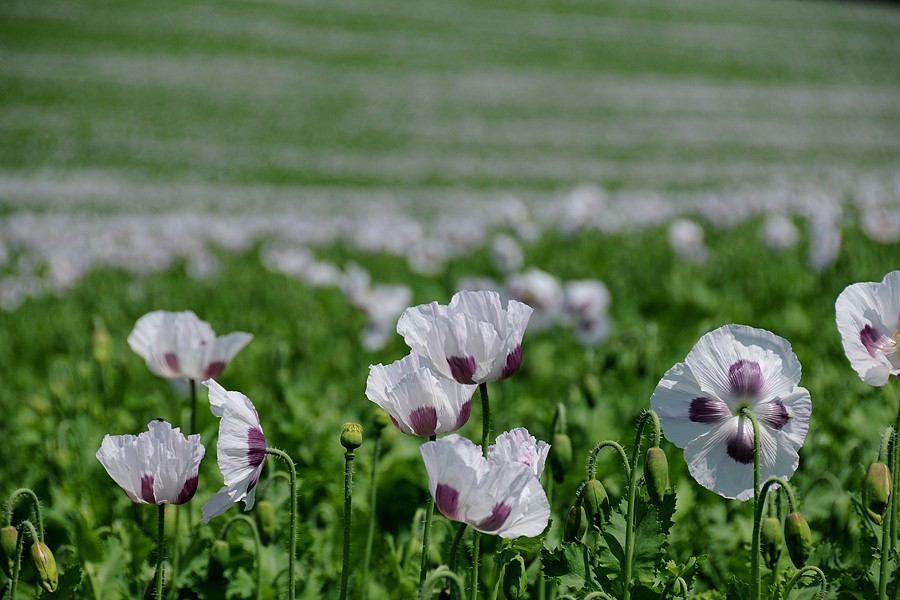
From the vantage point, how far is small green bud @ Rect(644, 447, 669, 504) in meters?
1.32

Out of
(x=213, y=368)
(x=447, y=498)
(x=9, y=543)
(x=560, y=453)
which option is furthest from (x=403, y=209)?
(x=447, y=498)

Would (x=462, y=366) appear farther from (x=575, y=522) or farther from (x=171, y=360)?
(x=171, y=360)

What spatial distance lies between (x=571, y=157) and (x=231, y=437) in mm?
23030

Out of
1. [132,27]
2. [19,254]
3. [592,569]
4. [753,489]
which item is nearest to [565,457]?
[592,569]

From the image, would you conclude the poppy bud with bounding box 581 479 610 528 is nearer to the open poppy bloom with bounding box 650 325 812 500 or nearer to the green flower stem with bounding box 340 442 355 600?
the open poppy bloom with bounding box 650 325 812 500

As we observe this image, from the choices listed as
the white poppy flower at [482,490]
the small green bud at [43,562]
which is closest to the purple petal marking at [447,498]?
the white poppy flower at [482,490]

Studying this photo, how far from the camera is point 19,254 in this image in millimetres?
7102

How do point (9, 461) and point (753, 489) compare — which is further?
point (9, 461)

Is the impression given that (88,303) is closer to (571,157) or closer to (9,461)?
(9,461)

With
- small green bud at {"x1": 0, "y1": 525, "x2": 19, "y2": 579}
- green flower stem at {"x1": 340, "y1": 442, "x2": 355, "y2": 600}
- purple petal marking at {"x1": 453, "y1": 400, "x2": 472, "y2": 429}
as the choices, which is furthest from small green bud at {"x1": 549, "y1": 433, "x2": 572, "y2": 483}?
small green bud at {"x1": 0, "y1": 525, "x2": 19, "y2": 579}

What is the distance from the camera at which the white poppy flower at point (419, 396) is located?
4.30ft

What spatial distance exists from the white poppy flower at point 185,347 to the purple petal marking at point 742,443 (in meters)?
0.90

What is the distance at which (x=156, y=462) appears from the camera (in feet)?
4.35

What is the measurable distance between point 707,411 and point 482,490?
14.7 inches
